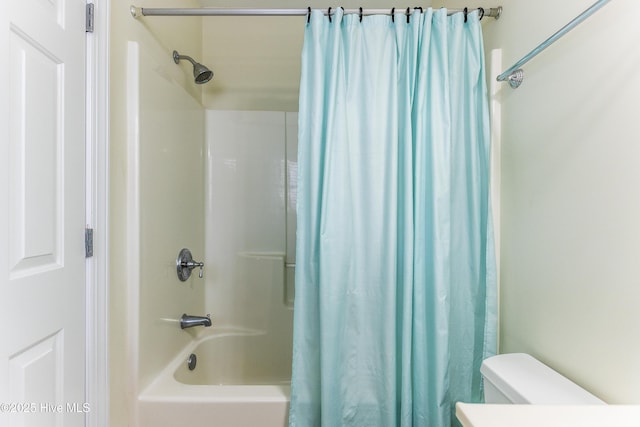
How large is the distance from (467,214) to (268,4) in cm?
189

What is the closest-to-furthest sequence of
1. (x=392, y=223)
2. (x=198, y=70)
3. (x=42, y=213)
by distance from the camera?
1. (x=42, y=213)
2. (x=392, y=223)
3. (x=198, y=70)

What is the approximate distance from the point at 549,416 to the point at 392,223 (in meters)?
0.72

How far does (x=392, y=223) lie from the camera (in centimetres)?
128

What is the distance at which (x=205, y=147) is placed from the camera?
90.7 inches

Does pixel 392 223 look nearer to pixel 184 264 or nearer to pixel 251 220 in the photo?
pixel 184 264

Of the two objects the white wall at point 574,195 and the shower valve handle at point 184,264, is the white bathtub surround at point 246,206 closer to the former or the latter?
the shower valve handle at point 184,264

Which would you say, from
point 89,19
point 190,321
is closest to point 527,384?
point 190,321

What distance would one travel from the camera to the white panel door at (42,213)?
813 mm

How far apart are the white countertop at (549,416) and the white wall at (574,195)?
120 mm

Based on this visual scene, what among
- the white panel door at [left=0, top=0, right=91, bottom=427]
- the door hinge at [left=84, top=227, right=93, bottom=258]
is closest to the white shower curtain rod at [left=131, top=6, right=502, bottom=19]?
the white panel door at [left=0, top=0, right=91, bottom=427]

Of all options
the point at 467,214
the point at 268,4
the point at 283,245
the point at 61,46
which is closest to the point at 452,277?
the point at 467,214

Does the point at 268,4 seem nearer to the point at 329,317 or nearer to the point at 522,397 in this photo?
the point at 329,317

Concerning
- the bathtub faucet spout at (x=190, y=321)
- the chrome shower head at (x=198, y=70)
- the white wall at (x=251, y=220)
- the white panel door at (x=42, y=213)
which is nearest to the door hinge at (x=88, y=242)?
the white panel door at (x=42, y=213)

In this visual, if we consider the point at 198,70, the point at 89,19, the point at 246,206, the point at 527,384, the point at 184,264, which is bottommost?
the point at 527,384
